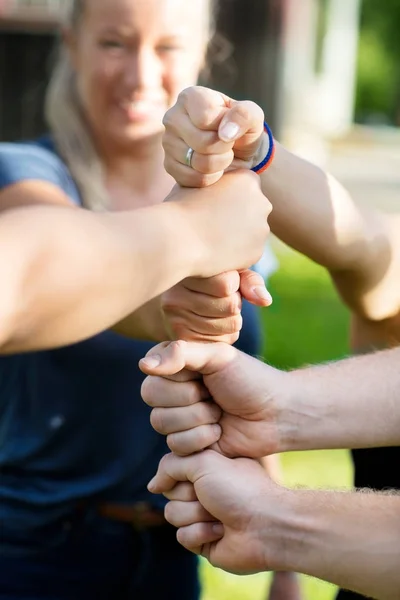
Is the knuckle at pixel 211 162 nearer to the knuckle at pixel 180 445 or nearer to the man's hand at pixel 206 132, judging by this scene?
the man's hand at pixel 206 132

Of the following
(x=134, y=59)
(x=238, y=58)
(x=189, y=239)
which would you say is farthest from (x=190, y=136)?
(x=238, y=58)

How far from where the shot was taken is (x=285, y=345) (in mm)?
5355

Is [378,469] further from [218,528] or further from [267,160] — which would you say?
[267,160]

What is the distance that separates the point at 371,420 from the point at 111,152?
91 centimetres

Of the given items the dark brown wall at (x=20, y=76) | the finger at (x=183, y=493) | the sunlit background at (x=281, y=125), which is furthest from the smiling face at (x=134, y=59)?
the dark brown wall at (x=20, y=76)

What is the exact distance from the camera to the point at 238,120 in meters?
1.44

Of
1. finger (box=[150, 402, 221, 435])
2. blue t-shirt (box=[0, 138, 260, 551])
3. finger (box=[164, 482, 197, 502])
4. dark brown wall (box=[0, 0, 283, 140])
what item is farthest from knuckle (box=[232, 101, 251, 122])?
dark brown wall (box=[0, 0, 283, 140])

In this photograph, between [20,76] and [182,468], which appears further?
[20,76]

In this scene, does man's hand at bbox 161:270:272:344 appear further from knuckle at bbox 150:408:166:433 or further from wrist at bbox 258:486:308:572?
wrist at bbox 258:486:308:572

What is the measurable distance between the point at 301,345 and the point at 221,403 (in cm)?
381

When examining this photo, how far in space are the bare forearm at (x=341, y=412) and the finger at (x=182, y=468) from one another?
131 mm

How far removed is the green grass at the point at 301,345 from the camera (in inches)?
127

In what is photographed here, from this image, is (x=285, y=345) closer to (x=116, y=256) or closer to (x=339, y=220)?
(x=339, y=220)

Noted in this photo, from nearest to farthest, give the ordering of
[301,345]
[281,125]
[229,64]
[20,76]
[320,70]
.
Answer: [301,345], [229,64], [20,76], [281,125], [320,70]
